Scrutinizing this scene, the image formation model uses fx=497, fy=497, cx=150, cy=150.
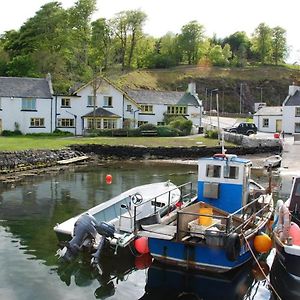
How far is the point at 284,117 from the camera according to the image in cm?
7256

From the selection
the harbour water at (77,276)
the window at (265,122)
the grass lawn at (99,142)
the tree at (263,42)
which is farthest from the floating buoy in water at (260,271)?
the tree at (263,42)

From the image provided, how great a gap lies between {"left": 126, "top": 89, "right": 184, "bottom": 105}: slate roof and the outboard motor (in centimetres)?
5637

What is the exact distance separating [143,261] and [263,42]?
140210 mm

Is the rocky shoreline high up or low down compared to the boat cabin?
down

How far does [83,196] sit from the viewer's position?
31.4 metres

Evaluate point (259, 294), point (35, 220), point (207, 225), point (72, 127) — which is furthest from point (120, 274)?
point (72, 127)

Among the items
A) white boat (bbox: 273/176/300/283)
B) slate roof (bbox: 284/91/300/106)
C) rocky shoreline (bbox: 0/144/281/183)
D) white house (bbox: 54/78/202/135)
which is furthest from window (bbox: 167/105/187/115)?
white boat (bbox: 273/176/300/283)

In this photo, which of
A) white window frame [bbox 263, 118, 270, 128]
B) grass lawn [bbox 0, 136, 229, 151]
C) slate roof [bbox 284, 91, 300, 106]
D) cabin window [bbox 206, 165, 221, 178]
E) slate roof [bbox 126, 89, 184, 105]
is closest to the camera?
cabin window [bbox 206, 165, 221, 178]

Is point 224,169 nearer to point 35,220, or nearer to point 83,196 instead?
point 35,220

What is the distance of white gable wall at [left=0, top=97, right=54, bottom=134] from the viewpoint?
209 feet

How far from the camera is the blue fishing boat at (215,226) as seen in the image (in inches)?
605

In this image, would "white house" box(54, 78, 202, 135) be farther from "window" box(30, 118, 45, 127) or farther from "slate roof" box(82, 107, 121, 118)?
"window" box(30, 118, 45, 127)

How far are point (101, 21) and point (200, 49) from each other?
41.8 m

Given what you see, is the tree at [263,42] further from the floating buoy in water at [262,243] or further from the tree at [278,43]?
the floating buoy in water at [262,243]
